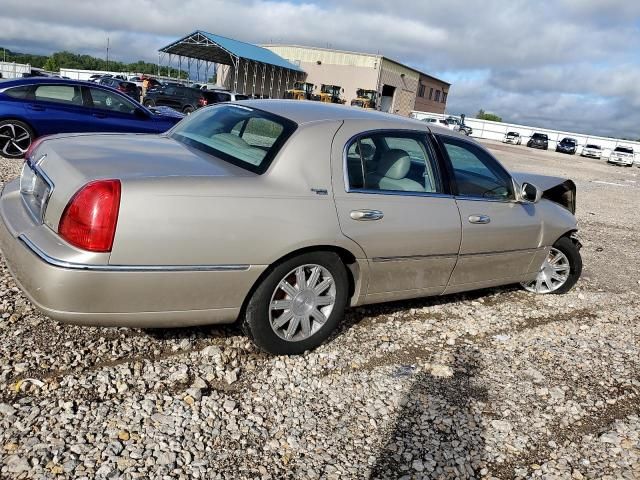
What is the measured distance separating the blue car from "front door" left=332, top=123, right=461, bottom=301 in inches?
279

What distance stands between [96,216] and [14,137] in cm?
782

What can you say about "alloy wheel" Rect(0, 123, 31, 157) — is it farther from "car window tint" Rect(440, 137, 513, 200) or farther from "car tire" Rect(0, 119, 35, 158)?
"car window tint" Rect(440, 137, 513, 200)

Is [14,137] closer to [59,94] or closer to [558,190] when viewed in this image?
[59,94]

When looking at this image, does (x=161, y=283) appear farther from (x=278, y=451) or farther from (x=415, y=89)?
(x=415, y=89)

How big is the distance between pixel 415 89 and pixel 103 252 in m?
78.7

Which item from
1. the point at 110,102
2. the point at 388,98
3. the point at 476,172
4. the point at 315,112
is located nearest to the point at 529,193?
the point at 476,172

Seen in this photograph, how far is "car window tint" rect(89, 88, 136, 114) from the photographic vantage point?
9.67 meters

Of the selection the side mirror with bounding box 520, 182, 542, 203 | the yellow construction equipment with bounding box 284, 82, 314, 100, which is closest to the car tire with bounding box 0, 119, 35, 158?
the side mirror with bounding box 520, 182, 542, 203

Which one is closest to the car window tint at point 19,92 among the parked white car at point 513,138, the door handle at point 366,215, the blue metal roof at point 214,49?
the door handle at point 366,215

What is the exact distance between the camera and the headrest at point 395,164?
12.8 feet

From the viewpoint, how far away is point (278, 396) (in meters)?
3.15

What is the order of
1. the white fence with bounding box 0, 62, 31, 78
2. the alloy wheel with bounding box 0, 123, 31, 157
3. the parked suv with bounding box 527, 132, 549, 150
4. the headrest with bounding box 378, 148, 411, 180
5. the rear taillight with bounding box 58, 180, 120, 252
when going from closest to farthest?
the rear taillight with bounding box 58, 180, 120, 252 < the headrest with bounding box 378, 148, 411, 180 < the alloy wheel with bounding box 0, 123, 31, 157 < the white fence with bounding box 0, 62, 31, 78 < the parked suv with bounding box 527, 132, 549, 150

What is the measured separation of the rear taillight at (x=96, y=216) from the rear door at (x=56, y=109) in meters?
7.53

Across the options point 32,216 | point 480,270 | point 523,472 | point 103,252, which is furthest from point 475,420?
point 32,216
